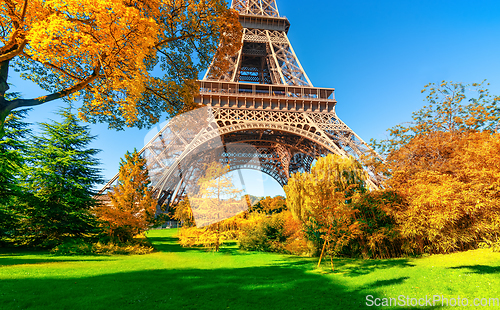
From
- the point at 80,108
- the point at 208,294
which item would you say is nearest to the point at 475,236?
the point at 208,294

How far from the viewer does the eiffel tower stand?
1938 centimetres

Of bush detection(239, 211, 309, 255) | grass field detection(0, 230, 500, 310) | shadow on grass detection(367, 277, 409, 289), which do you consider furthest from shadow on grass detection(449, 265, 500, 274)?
bush detection(239, 211, 309, 255)

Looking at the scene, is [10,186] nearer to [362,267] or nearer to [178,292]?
[178,292]

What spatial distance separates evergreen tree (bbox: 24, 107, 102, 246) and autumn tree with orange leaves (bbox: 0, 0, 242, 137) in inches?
289

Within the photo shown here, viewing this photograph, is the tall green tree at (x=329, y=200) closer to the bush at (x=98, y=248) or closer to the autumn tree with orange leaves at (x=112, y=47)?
the autumn tree with orange leaves at (x=112, y=47)

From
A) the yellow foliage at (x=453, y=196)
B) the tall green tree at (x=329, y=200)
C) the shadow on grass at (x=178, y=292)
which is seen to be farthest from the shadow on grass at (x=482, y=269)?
the shadow on grass at (x=178, y=292)

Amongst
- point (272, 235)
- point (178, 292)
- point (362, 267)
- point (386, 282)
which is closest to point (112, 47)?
point (178, 292)

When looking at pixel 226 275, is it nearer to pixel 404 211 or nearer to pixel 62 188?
pixel 404 211

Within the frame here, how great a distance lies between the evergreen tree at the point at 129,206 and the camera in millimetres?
11383

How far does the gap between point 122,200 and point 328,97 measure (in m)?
20.8

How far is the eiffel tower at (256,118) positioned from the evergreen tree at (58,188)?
321 centimetres

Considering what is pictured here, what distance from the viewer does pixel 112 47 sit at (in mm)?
4637

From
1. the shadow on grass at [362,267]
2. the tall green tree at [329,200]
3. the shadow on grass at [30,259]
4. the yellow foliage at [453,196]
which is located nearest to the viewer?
the shadow on grass at [362,267]

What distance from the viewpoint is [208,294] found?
4984 mm
